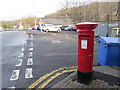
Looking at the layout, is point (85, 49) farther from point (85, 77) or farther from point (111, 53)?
point (111, 53)

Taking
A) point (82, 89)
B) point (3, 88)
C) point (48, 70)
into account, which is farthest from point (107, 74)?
point (3, 88)

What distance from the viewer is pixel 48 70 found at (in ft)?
13.3

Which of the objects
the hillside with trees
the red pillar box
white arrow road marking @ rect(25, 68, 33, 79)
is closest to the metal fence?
the red pillar box

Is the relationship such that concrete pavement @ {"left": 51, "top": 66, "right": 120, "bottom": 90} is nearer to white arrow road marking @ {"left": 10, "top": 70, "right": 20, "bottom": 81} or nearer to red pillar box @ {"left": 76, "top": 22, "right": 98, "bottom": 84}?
red pillar box @ {"left": 76, "top": 22, "right": 98, "bottom": 84}

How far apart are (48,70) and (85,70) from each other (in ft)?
5.34

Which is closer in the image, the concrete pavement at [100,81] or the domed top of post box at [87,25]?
the domed top of post box at [87,25]

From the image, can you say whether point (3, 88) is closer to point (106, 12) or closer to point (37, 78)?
point (37, 78)

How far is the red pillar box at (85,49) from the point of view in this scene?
2723mm

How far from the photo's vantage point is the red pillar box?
8.93 ft

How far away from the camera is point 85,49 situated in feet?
9.29

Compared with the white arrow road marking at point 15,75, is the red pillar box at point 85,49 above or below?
above

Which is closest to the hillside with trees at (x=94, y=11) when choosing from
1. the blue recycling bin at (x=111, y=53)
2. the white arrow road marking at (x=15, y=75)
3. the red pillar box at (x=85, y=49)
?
the blue recycling bin at (x=111, y=53)

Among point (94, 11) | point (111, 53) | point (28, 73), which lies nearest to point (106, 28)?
point (111, 53)

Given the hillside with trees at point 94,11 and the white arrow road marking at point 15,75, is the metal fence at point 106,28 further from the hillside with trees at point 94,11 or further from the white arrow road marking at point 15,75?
the hillside with trees at point 94,11
